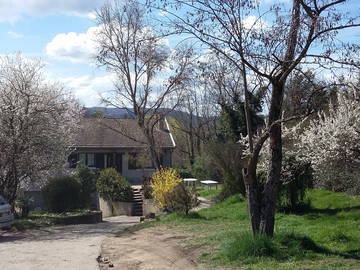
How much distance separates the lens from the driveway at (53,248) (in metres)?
12.4

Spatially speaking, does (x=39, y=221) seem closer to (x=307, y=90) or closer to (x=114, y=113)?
(x=307, y=90)

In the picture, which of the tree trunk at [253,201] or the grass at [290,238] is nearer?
the grass at [290,238]

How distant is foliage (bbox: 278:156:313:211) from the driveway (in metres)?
5.75

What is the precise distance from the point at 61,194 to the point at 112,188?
793 centimetres

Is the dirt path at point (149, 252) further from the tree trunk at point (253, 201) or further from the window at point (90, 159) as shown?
the window at point (90, 159)

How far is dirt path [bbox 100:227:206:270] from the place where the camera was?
451 inches

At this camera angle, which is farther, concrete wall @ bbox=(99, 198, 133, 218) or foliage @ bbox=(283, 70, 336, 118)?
concrete wall @ bbox=(99, 198, 133, 218)

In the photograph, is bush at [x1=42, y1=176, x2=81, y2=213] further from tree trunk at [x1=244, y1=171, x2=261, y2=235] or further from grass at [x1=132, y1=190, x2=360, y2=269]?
tree trunk at [x1=244, y1=171, x2=261, y2=235]

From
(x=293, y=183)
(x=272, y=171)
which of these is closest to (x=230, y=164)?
(x=293, y=183)

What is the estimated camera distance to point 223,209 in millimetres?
22047

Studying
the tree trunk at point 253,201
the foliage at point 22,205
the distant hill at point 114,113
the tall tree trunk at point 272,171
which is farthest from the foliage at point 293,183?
the distant hill at point 114,113

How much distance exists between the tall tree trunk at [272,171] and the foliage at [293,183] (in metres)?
7.29

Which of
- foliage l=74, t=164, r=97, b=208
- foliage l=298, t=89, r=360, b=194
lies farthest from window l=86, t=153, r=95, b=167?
foliage l=298, t=89, r=360, b=194

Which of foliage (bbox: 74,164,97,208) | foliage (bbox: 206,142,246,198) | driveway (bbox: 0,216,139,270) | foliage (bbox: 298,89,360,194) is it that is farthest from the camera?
foliage (bbox: 74,164,97,208)
